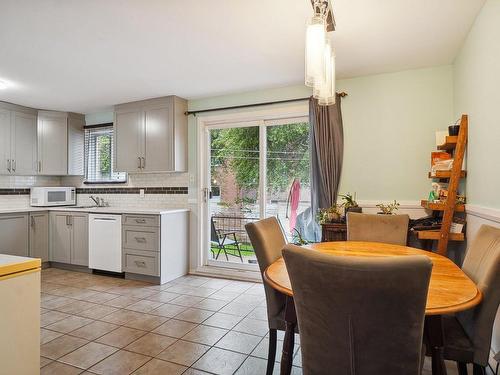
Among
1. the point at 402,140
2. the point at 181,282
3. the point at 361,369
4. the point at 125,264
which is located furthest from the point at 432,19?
the point at 125,264

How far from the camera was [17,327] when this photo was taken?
4.48 ft

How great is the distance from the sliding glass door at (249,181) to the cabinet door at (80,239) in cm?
164

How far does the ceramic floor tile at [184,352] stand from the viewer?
2180 mm

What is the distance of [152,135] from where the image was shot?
429 cm

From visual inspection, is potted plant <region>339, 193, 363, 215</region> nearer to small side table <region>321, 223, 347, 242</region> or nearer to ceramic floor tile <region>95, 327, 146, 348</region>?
small side table <region>321, 223, 347, 242</region>

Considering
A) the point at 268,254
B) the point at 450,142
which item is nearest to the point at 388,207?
the point at 450,142

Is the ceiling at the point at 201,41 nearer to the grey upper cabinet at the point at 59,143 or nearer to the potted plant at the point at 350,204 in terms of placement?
the grey upper cabinet at the point at 59,143

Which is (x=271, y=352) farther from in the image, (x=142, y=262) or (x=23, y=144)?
(x=23, y=144)

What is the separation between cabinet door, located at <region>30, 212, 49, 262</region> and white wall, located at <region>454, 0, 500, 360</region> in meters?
5.14

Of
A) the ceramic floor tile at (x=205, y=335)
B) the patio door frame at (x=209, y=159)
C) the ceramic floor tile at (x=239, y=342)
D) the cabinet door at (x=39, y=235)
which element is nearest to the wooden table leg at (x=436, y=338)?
the ceramic floor tile at (x=239, y=342)

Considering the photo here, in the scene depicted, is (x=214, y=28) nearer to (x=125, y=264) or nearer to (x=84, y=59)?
(x=84, y=59)

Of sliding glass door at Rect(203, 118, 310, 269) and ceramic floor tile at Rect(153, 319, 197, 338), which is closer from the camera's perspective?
ceramic floor tile at Rect(153, 319, 197, 338)

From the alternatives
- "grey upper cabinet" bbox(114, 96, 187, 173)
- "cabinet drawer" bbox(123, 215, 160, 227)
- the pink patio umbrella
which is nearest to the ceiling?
"grey upper cabinet" bbox(114, 96, 187, 173)

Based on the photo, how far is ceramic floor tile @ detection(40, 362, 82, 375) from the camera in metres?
2.02
